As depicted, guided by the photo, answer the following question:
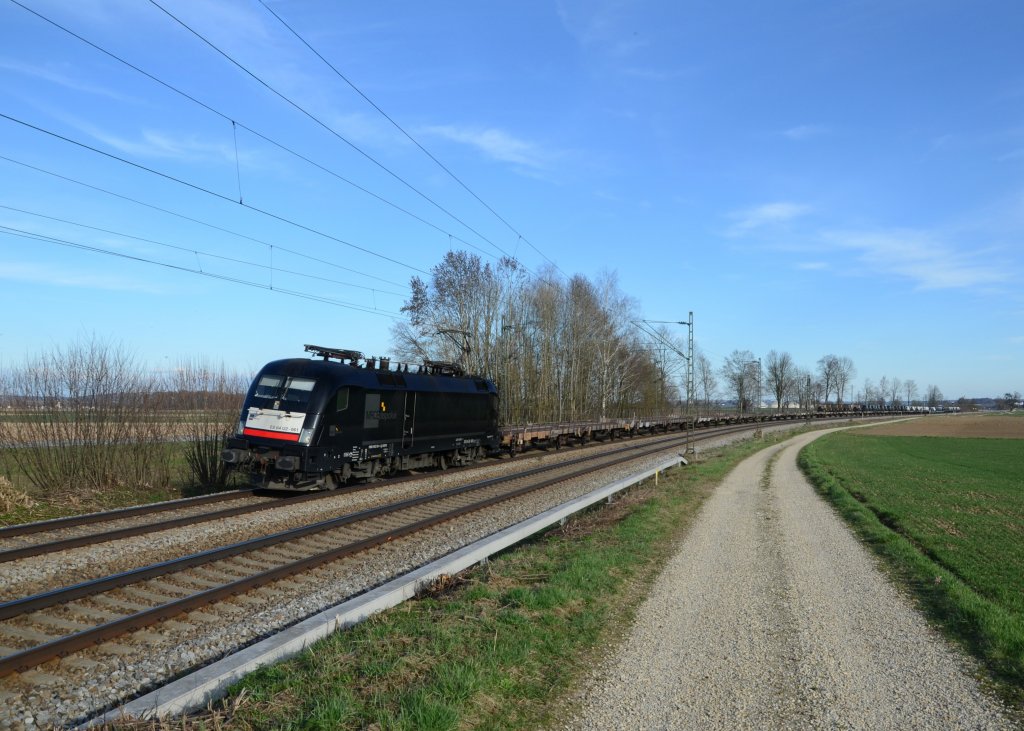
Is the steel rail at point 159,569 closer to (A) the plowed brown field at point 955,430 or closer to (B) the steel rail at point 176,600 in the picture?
(B) the steel rail at point 176,600

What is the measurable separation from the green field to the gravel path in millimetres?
384

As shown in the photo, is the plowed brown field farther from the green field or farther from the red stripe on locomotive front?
the red stripe on locomotive front

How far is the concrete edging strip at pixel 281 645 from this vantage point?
428 centimetres

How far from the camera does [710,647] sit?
5980mm

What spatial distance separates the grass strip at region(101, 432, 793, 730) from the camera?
422 cm

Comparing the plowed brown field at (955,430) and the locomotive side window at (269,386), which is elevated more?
the locomotive side window at (269,386)

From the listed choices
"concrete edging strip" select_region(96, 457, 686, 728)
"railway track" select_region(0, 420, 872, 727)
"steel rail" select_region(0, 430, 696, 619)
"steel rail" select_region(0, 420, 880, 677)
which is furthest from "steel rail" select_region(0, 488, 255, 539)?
"concrete edging strip" select_region(96, 457, 686, 728)

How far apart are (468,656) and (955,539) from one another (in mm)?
10584

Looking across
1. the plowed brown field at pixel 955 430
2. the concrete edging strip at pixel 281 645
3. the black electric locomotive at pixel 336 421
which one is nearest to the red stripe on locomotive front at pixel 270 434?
the black electric locomotive at pixel 336 421

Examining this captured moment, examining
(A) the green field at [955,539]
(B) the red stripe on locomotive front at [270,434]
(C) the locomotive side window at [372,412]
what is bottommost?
(A) the green field at [955,539]

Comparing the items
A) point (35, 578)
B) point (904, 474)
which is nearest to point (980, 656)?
point (35, 578)

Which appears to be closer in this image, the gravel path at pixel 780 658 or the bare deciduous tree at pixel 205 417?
the gravel path at pixel 780 658

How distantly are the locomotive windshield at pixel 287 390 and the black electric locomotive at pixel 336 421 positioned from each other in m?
0.02

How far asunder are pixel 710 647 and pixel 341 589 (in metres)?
4.45
